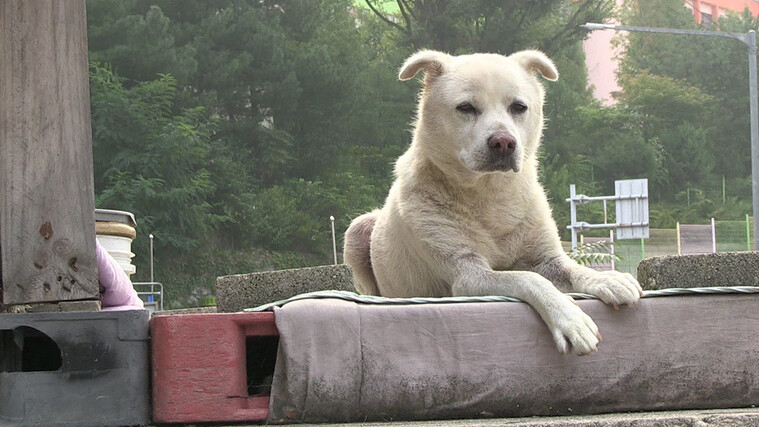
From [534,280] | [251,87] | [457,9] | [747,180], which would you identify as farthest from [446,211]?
[747,180]

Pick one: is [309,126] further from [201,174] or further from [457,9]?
[457,9]

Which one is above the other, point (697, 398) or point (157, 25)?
point (157, 25)

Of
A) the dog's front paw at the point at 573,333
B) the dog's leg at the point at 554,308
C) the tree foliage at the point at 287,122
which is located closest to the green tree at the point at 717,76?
the tree foliage at the point at 287,122

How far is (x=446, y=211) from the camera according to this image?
4105 mm

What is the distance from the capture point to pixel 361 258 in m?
5.58

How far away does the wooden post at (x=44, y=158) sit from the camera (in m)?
2.87

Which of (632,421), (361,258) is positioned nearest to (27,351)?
(632,421)

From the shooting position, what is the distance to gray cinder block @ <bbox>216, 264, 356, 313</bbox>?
11.0 feet

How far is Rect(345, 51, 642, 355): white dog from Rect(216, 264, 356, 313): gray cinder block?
2.04 ft

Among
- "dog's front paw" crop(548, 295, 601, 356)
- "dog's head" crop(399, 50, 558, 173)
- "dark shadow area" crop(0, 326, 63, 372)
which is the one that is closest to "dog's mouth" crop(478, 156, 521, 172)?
"dog's head" crop(399, 50, 558, 173)

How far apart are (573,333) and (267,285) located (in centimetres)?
110

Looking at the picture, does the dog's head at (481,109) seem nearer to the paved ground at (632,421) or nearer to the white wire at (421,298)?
the white wire at (421,298)

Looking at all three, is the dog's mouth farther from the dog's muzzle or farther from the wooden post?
the wooden post

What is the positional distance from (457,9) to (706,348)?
141 ft
